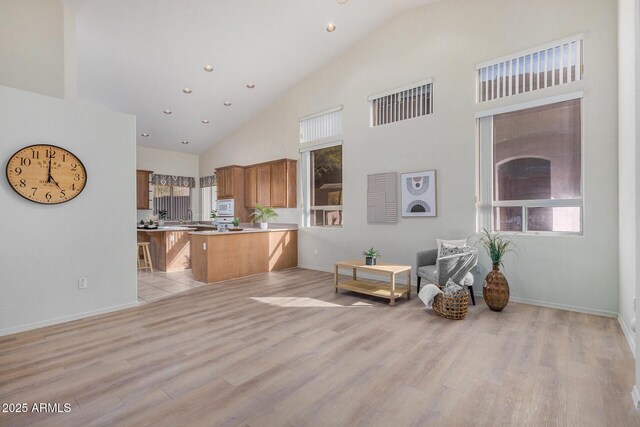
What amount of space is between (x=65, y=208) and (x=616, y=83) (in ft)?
21.1

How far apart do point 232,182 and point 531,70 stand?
648cm

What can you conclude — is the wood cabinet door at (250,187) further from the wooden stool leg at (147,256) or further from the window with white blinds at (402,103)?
the window with white blinds at (402,103)

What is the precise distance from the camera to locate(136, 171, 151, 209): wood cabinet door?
8.39 metres

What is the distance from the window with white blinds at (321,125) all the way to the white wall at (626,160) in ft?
13.3

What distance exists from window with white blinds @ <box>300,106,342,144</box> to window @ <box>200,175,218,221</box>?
4.09 metres

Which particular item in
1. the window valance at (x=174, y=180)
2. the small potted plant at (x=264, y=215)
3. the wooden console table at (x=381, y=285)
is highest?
the window valance at (x=174, y=180)

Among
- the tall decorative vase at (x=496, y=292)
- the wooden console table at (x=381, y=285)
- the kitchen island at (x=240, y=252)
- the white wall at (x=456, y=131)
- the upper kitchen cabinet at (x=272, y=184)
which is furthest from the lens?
the upper kitchen cabinet at (x=272, y=184)

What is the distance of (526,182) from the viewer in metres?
4.15

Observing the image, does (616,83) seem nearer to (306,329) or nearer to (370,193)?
(370,193)

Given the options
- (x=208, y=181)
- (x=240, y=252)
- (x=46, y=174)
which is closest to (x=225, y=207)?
(x=208, y=181)

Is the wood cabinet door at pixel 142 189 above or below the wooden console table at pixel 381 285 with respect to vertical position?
above

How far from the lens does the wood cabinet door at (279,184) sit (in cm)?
695

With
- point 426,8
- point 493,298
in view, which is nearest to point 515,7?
point 426,8

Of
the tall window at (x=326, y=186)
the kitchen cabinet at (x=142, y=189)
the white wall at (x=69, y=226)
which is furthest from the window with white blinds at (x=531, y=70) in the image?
the kitchen cabinet at (x=142, y=189)
